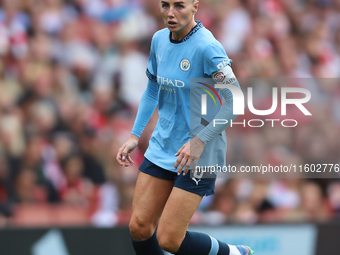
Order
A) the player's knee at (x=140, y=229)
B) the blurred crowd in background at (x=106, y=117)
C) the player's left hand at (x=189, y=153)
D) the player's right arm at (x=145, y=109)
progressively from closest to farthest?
the player's left hand at (x=189, y=153) → the player's knee at (x=140, y=229) → the player's right arm at (x=145, y=109) → the blurred crowd in background at (x=106, y=117)

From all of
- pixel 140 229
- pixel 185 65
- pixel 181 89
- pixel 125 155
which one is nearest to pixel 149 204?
pixel 140 229

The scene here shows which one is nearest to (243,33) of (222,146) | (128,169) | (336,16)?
(336,16)

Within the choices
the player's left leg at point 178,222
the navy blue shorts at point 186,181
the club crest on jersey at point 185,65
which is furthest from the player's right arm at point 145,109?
the player's left leg at point 178,222

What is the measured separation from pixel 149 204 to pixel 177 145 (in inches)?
18.7

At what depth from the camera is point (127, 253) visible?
18.1 feet

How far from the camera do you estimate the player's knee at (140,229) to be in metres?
3.85

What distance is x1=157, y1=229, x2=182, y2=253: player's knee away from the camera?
370cm

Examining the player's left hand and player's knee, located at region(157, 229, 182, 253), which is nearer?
the player's left hand

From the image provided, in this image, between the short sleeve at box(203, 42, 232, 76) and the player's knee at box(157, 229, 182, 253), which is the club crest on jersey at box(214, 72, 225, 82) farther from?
the player's knee at box(157, 229, 182, 253)

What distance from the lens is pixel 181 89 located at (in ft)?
12.1

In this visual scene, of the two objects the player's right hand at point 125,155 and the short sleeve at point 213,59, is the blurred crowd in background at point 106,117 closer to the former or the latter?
the player's right hand at point 125,155

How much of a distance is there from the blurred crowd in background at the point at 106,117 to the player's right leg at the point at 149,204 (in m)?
2.52

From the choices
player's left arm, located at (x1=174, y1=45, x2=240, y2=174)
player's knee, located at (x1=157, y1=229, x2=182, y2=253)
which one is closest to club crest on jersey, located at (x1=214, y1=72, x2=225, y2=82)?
player's left arm, located at (x1=174, y1=45, x2=240, y2=174)

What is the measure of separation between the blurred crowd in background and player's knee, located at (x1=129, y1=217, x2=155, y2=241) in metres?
2.56
